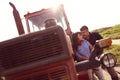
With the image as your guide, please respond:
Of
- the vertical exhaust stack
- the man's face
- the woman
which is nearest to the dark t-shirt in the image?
the man's face

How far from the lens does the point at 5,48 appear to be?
492 cm

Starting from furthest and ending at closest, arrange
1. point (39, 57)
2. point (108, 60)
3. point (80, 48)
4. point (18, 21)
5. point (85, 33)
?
point (85, 33) < point (80, 48) < point (18, 21) < point (108, 60) < point (39, 57)

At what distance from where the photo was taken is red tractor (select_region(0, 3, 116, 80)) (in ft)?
15.7

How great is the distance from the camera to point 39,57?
15.9 feet

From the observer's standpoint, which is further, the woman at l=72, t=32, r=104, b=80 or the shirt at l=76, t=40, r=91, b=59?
the shirt at l=76, t=40, r=91, b=59

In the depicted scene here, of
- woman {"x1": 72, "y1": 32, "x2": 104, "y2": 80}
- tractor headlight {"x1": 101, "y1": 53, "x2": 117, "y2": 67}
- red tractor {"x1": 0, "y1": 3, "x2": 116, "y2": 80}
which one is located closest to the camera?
red tractor {"x1": 0, "y1": 3, "x2": 116, "y2": 80}

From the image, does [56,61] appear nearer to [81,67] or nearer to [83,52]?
[81,67]

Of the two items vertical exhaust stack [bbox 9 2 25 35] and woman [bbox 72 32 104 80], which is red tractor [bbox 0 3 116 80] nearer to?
vertical exhaust stack [bbox 9 2 25 35]

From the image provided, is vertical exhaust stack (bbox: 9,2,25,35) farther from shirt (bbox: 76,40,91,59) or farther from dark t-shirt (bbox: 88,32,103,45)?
dark t-shirt (bbox: 88,32,103,45)

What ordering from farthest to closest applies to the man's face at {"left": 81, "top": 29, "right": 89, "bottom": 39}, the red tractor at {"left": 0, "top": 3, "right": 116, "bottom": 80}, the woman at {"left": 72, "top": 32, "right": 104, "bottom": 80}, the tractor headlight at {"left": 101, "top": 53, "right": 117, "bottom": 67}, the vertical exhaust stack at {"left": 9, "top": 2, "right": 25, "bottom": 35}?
the man's face at {"left": 81, "top": 29, "right": 89, "bottom": 39} → the woman at {"left": 72, "top": 32, "right": 104, "bottom": 80} → the vertical exhaust stack at {"left": 9, "top": 2, "right": 25, "bottom": 35} → the tractor headlight at {"left": 101, "top": 53, "right": 117, "bottom": 67} → the red tractor at {"left": 0, "top": 3, "right": 116, "bottom": 80}

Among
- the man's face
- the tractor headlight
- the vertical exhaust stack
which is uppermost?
the vertical exhaust stack

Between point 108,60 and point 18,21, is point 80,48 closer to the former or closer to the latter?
point 18,21

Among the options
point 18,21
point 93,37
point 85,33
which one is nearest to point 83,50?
point 85,33

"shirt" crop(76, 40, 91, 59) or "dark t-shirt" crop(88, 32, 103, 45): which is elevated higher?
"dark t-shirt" crop(88, 32, 103, 45)
